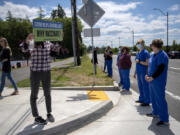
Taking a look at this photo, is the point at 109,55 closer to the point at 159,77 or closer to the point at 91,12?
the point at 91,12

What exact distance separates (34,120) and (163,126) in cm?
261

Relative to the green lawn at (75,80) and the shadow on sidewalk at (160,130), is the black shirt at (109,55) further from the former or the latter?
the shadow on sidewalk at (160,130)

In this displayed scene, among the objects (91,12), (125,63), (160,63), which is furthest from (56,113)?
(91,12)

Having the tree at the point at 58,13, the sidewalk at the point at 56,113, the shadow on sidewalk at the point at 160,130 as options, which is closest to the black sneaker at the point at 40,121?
the sidewalk at the point at 56,113

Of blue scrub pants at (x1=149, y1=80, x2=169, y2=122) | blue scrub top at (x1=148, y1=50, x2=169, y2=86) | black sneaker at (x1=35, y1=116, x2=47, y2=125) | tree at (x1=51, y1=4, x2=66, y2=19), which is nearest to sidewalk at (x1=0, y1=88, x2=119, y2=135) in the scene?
black sneaker at (x1=35, y1=116, x2=47, y2=125)

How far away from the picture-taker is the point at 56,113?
414 centimetres

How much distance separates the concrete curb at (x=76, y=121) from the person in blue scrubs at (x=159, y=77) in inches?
52.0

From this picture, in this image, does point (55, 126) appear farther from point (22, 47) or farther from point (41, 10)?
point (41, 10)

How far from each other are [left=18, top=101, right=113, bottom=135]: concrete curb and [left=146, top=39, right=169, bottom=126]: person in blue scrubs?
1320 millimetres

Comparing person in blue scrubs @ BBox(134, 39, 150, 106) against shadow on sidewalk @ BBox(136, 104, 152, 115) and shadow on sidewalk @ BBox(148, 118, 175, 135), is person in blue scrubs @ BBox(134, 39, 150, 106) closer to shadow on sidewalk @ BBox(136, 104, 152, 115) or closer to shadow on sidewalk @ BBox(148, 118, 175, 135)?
shadow on sidewalk @ BBox(136, 104, 152, 115)

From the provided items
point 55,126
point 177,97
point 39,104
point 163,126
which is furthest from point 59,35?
point 177,97

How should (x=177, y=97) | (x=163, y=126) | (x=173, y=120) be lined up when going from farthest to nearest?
(x=177, y=97) < (x=173, y=120) < (x=163, y=126)

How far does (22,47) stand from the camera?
3533 mm

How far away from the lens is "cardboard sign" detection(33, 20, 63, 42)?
152 inches
